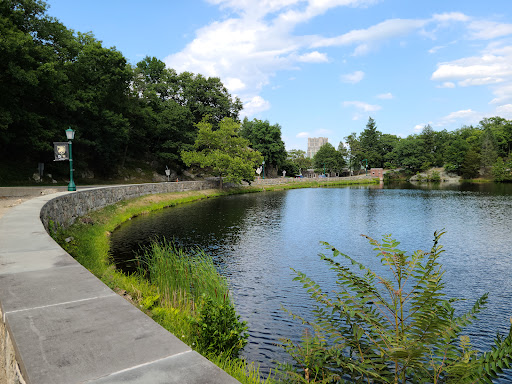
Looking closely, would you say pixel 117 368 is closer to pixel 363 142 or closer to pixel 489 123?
pixel 363 142

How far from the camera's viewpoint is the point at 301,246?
62.0ft

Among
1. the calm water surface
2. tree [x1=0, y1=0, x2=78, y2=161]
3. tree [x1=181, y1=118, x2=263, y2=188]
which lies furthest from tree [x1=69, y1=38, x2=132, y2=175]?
the calm water surface

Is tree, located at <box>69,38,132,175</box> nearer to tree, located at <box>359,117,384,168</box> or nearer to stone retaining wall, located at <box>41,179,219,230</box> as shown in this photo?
stone retaining wall, located at <box>41,179,219,230</box>

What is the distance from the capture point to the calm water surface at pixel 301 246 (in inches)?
390

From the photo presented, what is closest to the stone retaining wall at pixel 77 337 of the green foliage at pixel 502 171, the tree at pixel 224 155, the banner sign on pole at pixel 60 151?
the banner sign on pole at pixel 60 151

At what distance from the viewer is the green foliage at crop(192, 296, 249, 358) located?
684 cm

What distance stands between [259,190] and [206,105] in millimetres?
22035

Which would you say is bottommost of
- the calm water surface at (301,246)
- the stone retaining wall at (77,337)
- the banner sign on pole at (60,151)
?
the calm water surface at (301,246)

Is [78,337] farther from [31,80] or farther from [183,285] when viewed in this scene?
[31,80]

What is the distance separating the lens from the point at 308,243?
19.7m

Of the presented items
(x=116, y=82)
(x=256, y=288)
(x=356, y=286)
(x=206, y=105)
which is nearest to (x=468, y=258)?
(x=256, y=288)

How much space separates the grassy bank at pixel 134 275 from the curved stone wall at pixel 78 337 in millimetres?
2911

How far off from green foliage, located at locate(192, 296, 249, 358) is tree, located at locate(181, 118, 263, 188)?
144 feet

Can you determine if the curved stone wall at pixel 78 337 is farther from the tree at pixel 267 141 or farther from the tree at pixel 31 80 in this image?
the tree at pixel 267 141
